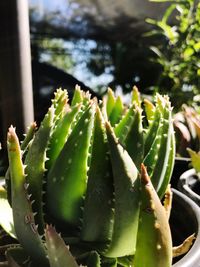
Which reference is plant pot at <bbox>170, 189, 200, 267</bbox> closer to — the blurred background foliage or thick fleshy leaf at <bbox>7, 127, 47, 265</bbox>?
thick fleshy leaf at <bbox>7, 127, 47, 265</bbox>

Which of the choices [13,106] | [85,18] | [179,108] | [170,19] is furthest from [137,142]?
[85,18]

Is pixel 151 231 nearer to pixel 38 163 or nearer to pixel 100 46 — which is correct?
pixel 38 163

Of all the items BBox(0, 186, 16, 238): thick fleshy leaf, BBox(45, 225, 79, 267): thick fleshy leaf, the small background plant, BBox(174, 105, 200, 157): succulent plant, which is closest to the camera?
BBox(45, 225, 79, 267): thick fleshy leaf

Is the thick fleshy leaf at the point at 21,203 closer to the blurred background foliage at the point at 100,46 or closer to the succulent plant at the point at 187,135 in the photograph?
the succulent plant at the point at 187,135

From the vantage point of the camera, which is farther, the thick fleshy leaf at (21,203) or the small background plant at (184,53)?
the small background plant at (184,53)

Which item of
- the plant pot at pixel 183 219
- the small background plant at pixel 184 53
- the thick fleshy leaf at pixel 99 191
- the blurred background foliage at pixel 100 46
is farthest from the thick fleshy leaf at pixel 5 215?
the blurred background foliage at pixel 100 46

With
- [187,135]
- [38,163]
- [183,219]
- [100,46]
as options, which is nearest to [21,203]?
[38,163]

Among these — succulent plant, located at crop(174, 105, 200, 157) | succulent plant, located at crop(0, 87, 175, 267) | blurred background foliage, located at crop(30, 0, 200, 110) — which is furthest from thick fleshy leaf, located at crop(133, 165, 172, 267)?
blurred background foliage, located at crop(30, 0, 200, 110)

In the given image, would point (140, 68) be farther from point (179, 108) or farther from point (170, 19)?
point (179, 108)
